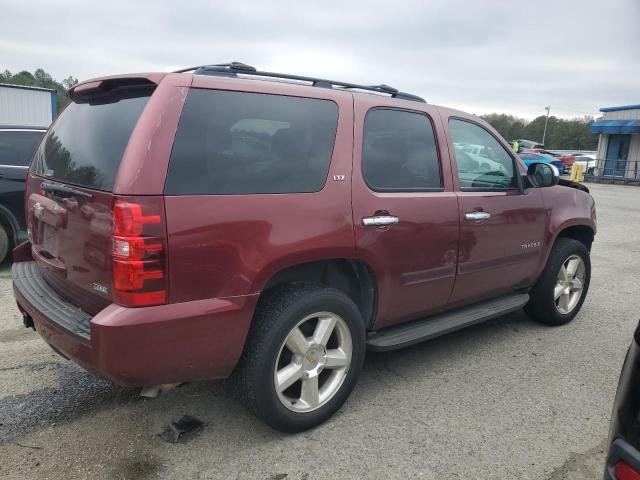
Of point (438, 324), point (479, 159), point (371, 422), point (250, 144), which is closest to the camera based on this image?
point (250, 144)

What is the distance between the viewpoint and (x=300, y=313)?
2.68 meters

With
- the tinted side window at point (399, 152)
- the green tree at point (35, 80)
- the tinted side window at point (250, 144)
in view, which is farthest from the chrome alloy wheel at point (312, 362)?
the green tree at point (35, 80)

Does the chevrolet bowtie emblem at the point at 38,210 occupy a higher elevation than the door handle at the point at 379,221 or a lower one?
lower

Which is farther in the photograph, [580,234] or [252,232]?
[580,234]

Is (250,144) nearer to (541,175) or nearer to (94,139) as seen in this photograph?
(94,139)

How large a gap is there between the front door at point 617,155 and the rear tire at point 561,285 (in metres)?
27.5

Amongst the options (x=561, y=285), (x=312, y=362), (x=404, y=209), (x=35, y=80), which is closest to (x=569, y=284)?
(x=561, y=285)

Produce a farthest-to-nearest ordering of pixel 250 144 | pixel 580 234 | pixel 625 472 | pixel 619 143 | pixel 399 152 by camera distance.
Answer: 1. pixel 619 143
2. pixel 580 234
3. pixel 399 152
4. pixel 250 144
5. pixel 625 472

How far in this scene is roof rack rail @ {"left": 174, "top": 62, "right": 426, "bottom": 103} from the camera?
8.96ft

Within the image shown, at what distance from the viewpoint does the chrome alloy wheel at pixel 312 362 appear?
275 cm

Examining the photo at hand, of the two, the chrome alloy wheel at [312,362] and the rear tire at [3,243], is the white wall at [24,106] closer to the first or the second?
the rear tire at [3,243]

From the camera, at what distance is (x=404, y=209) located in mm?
3150

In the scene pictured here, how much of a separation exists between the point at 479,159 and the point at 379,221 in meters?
1.38

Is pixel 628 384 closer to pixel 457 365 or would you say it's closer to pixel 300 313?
pixel 300 313
